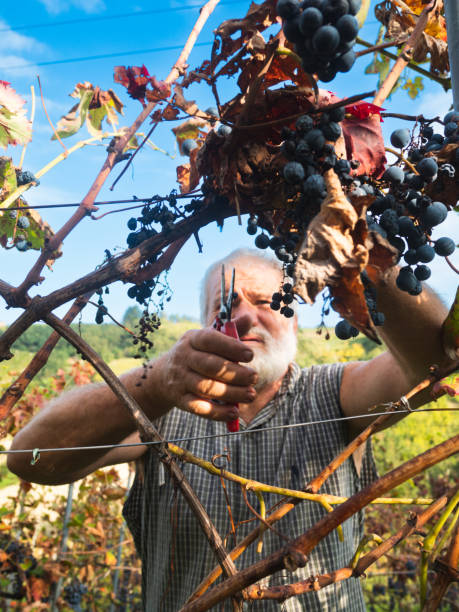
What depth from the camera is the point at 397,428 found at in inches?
218

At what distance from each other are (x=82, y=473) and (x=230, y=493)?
0.56 meters

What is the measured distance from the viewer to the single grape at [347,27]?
52 cm

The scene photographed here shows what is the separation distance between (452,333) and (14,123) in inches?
39.2

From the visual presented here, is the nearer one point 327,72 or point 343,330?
point 327,72

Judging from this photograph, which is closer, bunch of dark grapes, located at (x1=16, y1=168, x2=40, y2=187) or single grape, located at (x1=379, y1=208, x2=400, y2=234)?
single grape, located at (x1=379, y1=208, x2=400, y2=234)

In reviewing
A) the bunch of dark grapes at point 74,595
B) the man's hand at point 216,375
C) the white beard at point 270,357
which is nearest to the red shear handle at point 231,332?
the man's hand at point 216,375

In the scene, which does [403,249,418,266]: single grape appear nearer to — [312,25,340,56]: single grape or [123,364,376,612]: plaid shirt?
[312,25,340,56]: single grape

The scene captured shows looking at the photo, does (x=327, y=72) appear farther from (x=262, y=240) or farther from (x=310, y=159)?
(x=262, y=240)

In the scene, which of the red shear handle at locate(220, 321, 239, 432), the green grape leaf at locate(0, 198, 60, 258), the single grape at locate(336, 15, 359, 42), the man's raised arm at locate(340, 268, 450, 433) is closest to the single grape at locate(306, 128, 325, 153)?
the single grape at locate(336, 15, 359, 42)

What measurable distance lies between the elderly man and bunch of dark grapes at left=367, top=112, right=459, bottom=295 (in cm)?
40

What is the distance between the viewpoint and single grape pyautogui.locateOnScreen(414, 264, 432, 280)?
71cm

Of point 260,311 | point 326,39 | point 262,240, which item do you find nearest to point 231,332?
point 262,240

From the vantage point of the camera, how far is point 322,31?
1.68 ft

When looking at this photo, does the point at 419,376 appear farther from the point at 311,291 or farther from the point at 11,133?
the point at 11,133
